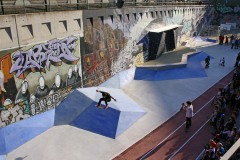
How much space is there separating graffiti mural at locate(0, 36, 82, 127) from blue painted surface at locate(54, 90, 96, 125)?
16.9 inches

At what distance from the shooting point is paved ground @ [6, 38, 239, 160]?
1480 centimetres

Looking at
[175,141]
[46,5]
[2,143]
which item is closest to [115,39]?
[46,5]

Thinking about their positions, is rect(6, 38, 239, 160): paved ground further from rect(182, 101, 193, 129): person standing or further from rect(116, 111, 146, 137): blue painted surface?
rect(182, 101, 193, 129): person standing

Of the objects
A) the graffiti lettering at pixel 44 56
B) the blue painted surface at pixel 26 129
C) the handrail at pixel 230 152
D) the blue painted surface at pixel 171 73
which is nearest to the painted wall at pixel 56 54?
the graffiti lettering at pixel 44 56

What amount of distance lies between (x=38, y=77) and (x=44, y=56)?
1.38 m

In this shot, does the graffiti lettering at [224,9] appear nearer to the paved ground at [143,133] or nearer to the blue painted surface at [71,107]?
the paved ground at [143,133]

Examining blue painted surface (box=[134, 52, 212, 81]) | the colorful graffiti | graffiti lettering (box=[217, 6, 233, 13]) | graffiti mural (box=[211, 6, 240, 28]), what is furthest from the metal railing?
graffiti lettering (box=[217, 6, 233, 13])

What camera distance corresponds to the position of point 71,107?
18.5 metres

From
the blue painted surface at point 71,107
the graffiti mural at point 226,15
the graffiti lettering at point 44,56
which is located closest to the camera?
the graffiti lettering at point 44,56

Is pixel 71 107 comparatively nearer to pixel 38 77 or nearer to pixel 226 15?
pixel 38 77

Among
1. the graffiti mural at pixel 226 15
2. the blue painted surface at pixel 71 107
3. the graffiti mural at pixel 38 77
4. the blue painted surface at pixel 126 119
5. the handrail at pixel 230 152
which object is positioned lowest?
the blue painted surface at pixel 126 119

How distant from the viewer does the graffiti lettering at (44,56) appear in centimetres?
1508

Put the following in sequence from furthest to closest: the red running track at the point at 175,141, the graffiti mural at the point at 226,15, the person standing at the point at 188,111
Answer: the graffiti mural at the point at 226,15, the person standing at the point at 188,111, the red running track at the point at 175,141

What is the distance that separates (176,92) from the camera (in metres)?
23.0
